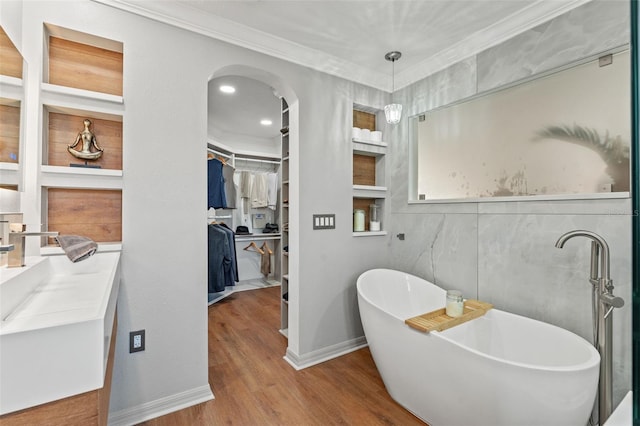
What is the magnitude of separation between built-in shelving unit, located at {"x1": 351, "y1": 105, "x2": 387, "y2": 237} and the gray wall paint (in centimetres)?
40

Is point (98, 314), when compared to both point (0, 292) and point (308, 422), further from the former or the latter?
point (308, 422)

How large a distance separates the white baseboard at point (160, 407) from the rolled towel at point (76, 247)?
1.18m

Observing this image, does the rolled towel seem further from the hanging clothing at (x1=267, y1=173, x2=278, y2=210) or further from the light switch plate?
the hanging clothing at (x1=267, y1=173, x2=278, y2=210)

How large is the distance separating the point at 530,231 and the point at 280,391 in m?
2.01

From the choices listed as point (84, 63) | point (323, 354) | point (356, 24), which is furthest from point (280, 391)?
point (356, 24)

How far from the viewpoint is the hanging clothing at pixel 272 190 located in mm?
5082

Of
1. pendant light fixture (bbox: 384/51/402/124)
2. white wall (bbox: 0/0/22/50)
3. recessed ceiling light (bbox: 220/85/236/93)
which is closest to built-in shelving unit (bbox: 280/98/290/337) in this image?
recessed ceiling light (bbox: 220/85/236/93)

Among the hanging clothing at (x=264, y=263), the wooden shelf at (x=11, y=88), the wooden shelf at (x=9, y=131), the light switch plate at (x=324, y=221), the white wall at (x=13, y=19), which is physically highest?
the white wall at (x=13, y=19)

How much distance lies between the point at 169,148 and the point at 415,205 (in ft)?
6.74

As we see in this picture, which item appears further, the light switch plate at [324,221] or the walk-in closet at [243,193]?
the walk-in closet at [243,193]

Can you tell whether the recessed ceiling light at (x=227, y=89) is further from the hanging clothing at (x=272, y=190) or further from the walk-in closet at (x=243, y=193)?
the hanging clothing at (x=272, y=190)

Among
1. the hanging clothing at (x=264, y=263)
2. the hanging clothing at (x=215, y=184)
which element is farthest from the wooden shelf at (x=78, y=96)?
the hanging clothing at (x=264, y=263)

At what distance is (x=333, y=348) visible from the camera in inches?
102

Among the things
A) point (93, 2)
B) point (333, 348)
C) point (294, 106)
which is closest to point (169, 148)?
point (93, 2)
